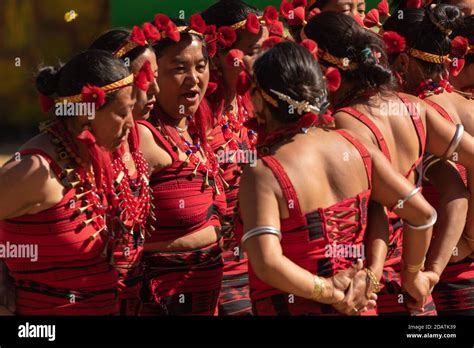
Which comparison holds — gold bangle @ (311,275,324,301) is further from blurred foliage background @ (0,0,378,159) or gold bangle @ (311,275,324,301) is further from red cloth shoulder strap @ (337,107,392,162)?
blurred foliage background @ (0,0,378,159)

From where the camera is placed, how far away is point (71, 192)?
331 cm

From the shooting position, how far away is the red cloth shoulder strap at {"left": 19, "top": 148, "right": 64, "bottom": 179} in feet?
10.6

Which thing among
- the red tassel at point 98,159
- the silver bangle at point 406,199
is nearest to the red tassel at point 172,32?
the red tassel at point 98,159

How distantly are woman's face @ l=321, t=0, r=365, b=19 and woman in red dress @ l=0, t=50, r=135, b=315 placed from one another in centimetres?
196

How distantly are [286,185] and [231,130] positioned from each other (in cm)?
163

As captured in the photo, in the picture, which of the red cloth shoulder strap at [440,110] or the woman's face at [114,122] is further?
the red cloth shoulder strap at [440,110]

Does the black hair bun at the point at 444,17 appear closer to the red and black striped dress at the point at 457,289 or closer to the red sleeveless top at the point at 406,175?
the red sleeveless top at the point at 406,175

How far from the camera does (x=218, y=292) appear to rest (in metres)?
4.20

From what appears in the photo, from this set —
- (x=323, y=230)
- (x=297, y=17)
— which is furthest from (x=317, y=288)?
(x=297, y=17)

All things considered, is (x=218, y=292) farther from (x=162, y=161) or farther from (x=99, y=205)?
(x=99, y=205)

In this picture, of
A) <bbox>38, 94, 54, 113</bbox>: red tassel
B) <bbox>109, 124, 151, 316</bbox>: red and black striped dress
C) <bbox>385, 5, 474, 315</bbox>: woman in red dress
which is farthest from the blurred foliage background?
<bbox>38, 94, 54, 113</bbox>: red tassel

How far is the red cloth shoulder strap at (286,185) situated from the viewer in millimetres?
2980

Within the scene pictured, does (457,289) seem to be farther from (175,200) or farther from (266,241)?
(266,241)

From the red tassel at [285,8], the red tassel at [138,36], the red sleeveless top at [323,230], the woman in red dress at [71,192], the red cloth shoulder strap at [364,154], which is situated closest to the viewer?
the red sleeveless top at [323,230]
